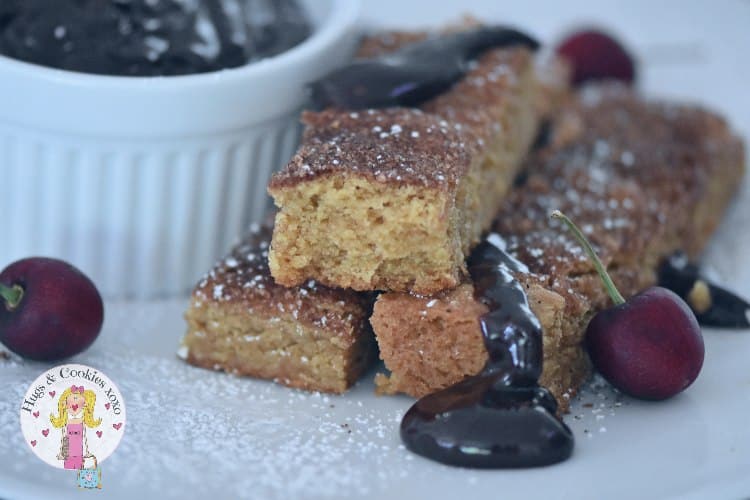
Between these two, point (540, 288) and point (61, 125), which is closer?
point (540, 288)

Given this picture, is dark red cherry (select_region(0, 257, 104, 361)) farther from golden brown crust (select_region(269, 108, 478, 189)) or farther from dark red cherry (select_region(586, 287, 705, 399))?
dark red cherry (select_region(586, 287, 705, 399))

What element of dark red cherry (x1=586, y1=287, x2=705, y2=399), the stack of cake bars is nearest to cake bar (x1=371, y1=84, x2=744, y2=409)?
the stack of cake bars

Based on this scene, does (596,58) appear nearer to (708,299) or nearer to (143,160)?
(708,299)

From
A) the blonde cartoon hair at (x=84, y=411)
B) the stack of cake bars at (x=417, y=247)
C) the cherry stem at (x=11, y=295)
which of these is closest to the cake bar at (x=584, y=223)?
the stack of cake bars at (x=417, y=247)

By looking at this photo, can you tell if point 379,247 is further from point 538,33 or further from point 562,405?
point 538,33

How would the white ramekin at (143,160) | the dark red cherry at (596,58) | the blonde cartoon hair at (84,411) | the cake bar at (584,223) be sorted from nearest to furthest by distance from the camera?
1. the blonde cartoon hair at (84,411)
2. the cake bar at (584,223)
3. the white ramekin at (143,160)
4. the dark red cherry at (596,58)

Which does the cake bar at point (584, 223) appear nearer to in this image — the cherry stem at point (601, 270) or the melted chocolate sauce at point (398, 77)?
the cherry stem at point (601, 270)

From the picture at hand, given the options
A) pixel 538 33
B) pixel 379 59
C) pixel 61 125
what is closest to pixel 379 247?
pixel 379 59
